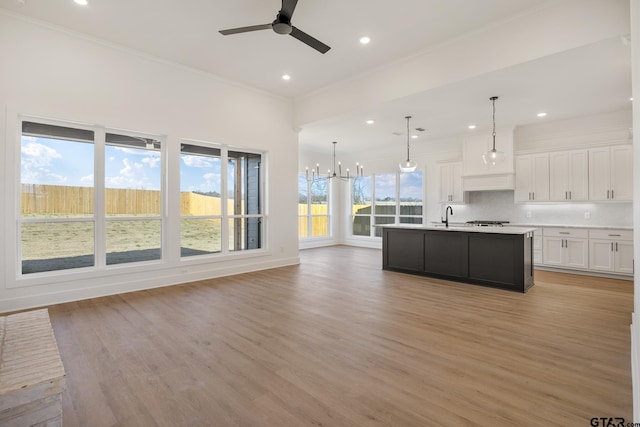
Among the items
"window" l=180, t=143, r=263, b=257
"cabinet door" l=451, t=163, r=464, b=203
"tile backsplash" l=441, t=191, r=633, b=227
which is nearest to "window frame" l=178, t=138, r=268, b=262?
"window" l=180, t=143, r=263, b=257

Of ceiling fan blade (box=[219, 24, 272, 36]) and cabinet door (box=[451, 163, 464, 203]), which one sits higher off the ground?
ceiling fan blade (box=[219, 24, 272, 36])

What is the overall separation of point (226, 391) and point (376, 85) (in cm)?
489

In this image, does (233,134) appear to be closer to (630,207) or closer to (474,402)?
(474,402)

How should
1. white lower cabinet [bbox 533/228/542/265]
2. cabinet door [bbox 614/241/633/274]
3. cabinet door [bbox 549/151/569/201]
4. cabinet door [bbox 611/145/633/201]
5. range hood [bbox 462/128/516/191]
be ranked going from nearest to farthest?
cabinet door [bbox 614/241/633/274] → cabinet door [bbox 611/145/633/201] → cabinet door [bbox 549/151/569/201] → white lower cabinet [bbox 533/228/542/265] → range hood [bbox 462/128/516/191]

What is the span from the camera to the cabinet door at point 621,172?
227 inches

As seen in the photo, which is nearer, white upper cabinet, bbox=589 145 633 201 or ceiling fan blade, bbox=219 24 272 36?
ceiling fan blade, bbox=219 24 272 36

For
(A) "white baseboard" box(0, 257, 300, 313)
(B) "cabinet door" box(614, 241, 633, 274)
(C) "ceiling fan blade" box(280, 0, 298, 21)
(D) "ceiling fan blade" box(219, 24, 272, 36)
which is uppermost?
(C) "ceiling fan blade" box(280, 0, 298, 21)

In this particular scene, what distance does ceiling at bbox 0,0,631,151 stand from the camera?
373 centimetres

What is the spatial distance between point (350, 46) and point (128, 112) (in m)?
3.45

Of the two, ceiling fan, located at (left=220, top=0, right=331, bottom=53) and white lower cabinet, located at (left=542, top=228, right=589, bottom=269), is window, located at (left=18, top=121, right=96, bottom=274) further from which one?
white lower cabinet, located at (left=542, top=228, right=589, bottom=269)

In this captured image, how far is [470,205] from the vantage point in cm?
809

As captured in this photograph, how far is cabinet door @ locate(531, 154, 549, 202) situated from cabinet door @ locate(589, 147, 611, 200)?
2.32 ft

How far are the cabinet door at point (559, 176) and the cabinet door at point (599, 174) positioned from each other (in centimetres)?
37

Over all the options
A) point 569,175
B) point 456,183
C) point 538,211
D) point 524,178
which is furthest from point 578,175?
point 456,183
